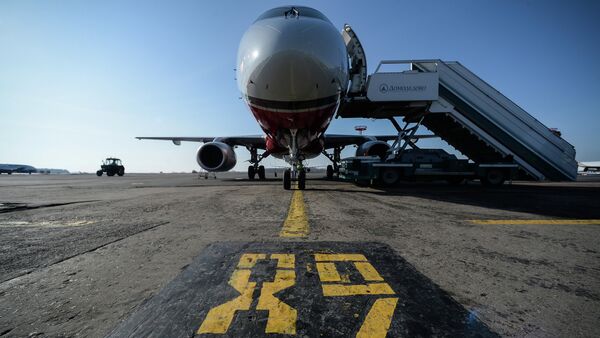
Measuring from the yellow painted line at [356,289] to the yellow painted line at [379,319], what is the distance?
91 millimetres

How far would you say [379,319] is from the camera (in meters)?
1.11

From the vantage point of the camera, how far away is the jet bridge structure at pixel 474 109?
9953mm

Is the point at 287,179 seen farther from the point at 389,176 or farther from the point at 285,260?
the point at 285,260

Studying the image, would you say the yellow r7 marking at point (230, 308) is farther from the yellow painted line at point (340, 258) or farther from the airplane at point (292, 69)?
the airplane at point (292, 69)

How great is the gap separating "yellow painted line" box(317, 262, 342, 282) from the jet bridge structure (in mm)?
8998

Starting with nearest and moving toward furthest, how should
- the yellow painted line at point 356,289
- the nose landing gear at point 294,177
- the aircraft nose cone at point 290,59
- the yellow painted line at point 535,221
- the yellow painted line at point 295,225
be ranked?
the yellow painted line at point 356,289 < the yellow painted line at point 295,225 < the yellow painted line at point 535,221 < the aircraft nose cone at point 290,59 < the nose landing gear at point 294,177

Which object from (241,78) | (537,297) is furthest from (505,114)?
(537,297)

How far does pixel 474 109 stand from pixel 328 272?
1161cm

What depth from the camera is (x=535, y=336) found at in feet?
3.45

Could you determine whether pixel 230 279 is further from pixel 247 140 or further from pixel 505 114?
pixel 247 140

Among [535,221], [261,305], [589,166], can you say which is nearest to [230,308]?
[261,305]

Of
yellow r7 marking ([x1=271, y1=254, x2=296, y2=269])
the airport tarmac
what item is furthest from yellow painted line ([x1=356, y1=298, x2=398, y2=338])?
yellow r7 marking ([x1=271, y1=254, x2=296, y2=269])

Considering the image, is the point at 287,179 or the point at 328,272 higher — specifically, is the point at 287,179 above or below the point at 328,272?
above

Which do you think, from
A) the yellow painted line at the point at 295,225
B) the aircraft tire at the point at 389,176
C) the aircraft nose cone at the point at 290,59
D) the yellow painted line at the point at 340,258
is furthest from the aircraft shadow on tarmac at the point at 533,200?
the yellow painted line at the point at 340,258
